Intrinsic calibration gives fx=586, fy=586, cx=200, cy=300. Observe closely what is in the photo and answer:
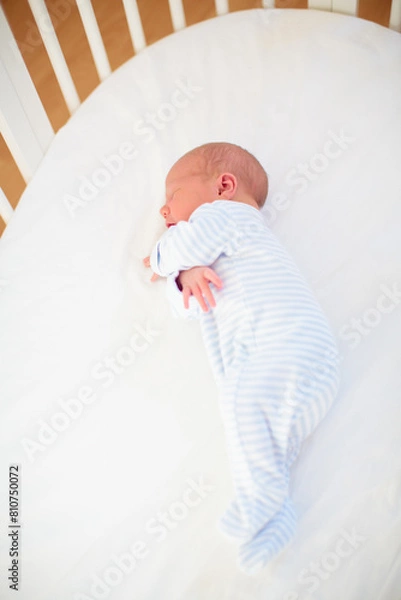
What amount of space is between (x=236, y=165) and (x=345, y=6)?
23.8 inches

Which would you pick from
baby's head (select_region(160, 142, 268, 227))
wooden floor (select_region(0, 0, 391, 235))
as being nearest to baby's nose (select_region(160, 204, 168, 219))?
baby's head (select_region(160, 142, 268, 227))

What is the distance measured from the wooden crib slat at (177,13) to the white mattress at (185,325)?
3cm

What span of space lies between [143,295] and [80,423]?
0.93 ft

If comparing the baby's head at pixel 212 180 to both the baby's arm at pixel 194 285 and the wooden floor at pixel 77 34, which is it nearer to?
the baby's arm at pixel 194 285

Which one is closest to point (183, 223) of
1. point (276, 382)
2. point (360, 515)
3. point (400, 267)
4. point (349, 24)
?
point (276, 382)

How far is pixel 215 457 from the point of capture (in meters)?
0.98

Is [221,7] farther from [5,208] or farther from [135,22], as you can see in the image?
[5,208]

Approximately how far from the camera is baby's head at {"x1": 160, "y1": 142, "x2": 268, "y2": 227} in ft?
3.68

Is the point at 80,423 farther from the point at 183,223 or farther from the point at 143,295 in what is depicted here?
the point at 183,223

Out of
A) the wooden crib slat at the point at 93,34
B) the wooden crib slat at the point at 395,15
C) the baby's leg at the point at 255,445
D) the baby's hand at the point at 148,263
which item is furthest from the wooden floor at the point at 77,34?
the baby's leg at the point at 255,445

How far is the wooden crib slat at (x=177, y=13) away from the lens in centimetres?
142

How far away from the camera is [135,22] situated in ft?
4.55

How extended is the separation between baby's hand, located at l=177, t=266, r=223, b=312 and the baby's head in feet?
0.52

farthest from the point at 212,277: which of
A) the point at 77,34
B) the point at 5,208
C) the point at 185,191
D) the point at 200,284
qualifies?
the point at 77,34
